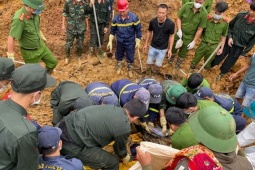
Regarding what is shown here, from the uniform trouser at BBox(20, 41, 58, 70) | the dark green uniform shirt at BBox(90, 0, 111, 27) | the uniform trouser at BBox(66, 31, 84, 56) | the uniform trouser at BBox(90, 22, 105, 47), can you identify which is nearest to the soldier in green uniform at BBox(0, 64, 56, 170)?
the uniform trouser at BBox(20, 41, 58, 70)

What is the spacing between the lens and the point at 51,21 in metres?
7.28

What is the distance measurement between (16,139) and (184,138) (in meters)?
1.88

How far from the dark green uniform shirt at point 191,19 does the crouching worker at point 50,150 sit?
394cm

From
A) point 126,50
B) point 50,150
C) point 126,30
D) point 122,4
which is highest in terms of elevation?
point 122,4

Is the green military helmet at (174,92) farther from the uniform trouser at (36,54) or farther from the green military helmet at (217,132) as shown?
the uniform trouser at (36,54)

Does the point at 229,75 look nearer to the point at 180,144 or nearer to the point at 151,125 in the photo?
the point at 151,125

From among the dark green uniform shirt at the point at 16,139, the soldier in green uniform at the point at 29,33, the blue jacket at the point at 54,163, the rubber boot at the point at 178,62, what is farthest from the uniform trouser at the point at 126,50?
the dark green uniform shirt at the point at 16,139

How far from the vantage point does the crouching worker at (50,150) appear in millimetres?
2670

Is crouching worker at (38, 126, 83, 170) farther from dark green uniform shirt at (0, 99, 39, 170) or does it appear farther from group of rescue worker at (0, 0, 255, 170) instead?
dark green uniform shirt at (0, 99, 39, 170)

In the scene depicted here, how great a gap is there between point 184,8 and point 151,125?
2620 mm

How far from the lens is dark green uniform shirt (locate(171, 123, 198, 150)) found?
10.7ft

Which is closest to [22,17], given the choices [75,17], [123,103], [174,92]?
[75,17]

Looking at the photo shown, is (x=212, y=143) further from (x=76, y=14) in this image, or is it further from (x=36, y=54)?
(x=76, y=14)

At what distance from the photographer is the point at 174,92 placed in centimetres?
419
